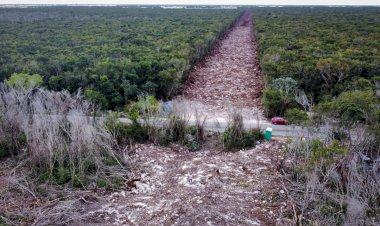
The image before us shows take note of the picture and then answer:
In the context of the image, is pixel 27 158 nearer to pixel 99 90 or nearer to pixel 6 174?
pixel 6 174

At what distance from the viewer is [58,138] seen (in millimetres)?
9008

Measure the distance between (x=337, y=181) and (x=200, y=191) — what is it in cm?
294

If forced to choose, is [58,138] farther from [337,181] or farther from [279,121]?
[279,121]

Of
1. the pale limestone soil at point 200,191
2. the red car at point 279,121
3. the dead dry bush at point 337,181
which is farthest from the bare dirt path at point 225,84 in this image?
the dead dry bush at point 337,181

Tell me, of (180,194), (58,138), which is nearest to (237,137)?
(180,194)

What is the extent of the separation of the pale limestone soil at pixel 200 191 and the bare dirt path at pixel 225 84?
2739 millimetres

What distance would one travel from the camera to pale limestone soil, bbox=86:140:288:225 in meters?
6.99

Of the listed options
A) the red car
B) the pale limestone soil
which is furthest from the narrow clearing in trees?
the red car

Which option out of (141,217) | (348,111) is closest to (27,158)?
(141,217)

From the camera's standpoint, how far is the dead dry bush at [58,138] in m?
8.41

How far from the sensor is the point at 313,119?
938cm

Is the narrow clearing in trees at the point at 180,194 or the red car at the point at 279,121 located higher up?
the red car at the point at 279,121

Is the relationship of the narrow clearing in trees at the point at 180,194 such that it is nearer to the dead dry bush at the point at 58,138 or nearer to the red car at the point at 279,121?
the dead dry bush at the point at 58,138

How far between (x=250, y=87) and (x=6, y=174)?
12056mm
